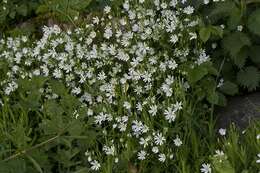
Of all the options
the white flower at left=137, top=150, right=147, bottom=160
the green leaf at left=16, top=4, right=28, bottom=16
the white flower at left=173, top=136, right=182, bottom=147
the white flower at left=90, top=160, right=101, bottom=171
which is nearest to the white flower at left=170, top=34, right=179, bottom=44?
the white flower at left=173, top=136, right=182, bottom=147

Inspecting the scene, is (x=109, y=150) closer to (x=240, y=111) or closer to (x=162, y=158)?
(x=162, y=158)

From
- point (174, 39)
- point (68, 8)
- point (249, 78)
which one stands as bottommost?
point (249, 78)

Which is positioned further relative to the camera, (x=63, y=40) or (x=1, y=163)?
(x=63, y=40)

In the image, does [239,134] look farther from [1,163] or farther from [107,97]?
[1,163]

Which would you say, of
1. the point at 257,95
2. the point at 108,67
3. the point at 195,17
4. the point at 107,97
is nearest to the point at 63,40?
the point at 108,67

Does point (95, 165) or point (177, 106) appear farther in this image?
point (177, 106)

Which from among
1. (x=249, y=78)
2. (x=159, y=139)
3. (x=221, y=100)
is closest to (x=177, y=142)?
(x=159, y=139)

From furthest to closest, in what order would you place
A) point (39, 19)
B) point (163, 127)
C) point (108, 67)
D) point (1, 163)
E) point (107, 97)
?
point (39, 19), point (108, 67), point (107, 97), point (163, 127), point (1, 163)
